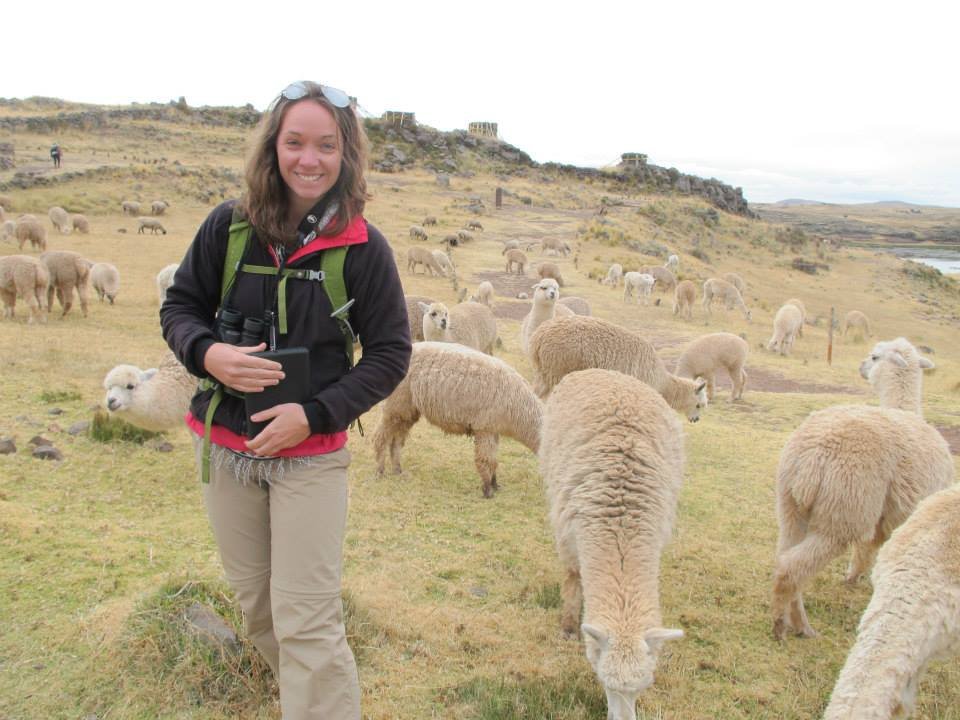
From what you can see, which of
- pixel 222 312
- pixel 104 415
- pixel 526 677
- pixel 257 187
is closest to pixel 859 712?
pixel 526 677

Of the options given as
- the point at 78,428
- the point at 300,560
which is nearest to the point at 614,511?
the point at 300,560

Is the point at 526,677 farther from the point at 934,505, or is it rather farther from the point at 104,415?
the point at 104,415

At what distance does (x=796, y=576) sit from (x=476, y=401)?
2.78 metres

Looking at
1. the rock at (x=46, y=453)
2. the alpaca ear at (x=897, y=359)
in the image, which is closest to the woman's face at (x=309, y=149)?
the rock at (x=46, y=453)

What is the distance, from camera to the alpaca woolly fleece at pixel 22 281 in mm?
9844

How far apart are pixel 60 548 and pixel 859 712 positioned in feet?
13.8

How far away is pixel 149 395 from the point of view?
5.37 metres

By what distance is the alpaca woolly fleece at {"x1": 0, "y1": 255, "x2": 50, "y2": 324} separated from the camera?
9844mm

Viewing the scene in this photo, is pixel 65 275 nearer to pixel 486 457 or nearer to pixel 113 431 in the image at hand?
pixel 113 431

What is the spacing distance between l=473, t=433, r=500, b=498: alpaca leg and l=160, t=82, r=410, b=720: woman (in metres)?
3.49

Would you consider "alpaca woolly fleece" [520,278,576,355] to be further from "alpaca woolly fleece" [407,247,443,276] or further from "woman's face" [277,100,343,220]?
"alpaca woolly fleece" [407,247,443,276]

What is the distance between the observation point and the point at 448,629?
3658 mm

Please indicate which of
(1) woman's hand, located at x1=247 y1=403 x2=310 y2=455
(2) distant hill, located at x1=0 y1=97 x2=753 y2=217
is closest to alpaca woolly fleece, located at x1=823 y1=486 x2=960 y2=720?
(1) woman's hand, located at x1=247 y1=403 x2=310 y2=455

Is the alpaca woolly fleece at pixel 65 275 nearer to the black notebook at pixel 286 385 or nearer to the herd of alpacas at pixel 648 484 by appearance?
the herd of alpacas at pixel 648 484
